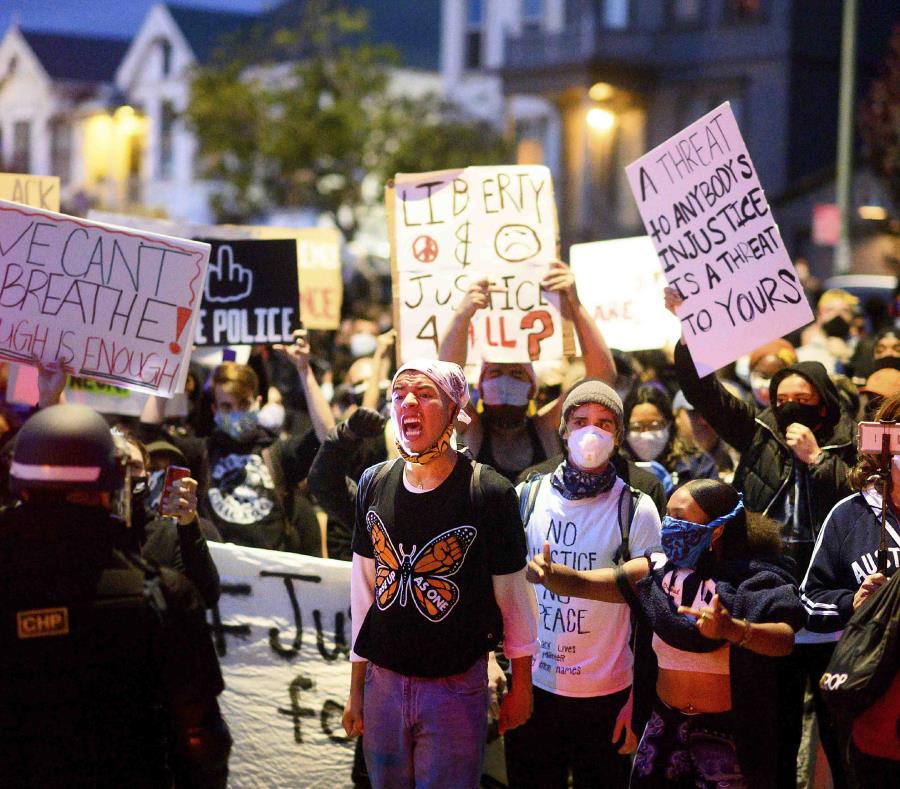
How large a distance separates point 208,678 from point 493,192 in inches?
157

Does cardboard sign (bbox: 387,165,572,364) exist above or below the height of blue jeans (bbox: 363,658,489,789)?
above

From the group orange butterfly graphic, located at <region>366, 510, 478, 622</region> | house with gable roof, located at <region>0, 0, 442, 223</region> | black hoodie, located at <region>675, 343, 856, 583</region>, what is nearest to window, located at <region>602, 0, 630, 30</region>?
house with gable roof, located at <region>0, 0, 442, 223</region>

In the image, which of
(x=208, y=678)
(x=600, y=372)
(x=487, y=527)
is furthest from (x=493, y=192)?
(x=208, y=678)

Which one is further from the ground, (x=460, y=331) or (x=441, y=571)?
(x=460, y=331)

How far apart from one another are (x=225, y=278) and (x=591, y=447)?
3.52m

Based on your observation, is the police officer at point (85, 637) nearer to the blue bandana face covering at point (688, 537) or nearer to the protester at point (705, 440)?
the blue bandana face covering at point (688, 537)

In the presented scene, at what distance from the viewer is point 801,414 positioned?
6016 mm

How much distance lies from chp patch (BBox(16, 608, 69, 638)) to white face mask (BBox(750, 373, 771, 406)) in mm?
4845

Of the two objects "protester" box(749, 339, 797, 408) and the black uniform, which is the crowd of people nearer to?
the black uniform

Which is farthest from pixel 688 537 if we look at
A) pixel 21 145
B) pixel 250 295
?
pixel 21 145

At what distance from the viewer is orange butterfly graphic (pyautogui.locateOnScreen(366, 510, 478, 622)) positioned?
4.49m

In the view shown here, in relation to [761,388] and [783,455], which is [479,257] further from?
[783,455]

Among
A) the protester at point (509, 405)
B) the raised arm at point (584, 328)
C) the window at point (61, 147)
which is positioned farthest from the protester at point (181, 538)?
the window at point (61, 147)

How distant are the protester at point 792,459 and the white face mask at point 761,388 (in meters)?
1.31
